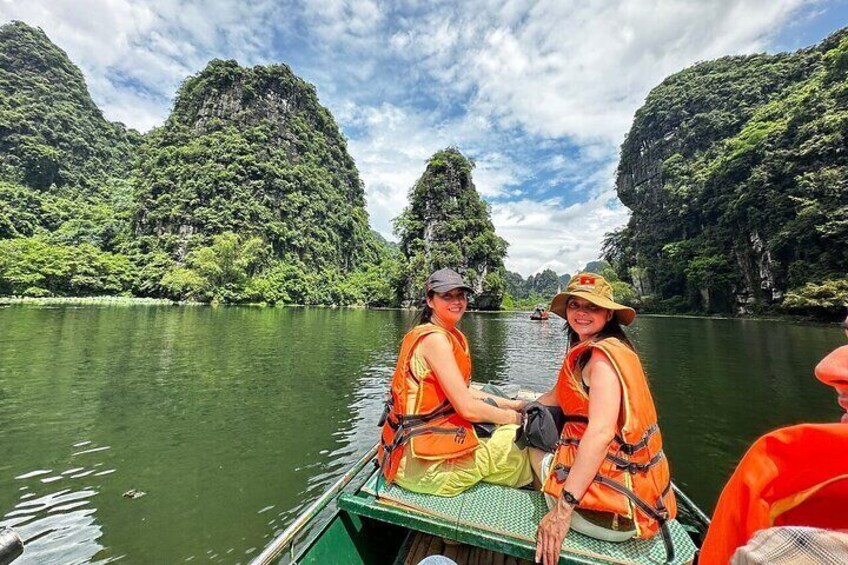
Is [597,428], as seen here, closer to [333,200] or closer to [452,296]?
[452,296]

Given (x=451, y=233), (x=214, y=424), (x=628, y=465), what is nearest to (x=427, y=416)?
(x=628, y=465)

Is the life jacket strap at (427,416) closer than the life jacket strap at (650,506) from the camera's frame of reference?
No

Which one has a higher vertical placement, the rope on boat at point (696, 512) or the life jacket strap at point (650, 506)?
the life jacket strap at point (650, 506)

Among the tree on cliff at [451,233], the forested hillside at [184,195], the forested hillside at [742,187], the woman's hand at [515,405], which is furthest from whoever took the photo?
the tree on cliff at [451,233]

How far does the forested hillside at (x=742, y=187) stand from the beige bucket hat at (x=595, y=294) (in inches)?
1451

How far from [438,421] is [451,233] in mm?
57930

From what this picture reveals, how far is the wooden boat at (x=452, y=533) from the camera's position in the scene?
2277 millimetres

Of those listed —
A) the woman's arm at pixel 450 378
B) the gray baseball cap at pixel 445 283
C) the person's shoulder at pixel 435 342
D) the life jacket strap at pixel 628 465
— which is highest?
Answer: the gray baseball cap at pixel 445 283

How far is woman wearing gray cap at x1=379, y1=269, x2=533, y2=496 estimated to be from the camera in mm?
2723

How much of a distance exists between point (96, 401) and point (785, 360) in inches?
834

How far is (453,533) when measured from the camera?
247cm

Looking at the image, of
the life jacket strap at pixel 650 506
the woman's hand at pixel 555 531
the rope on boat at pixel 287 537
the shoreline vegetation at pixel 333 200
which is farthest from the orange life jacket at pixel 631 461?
the shoreline vegetation at pixel 333 200

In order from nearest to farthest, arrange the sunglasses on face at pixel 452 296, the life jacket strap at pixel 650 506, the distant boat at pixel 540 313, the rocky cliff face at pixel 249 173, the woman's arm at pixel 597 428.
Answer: the woman's arm at pixel 597 428
the life jacket strap at pixel 650 506
the sunglasses on face at pixel 452 296
the distant boat at pixel 540 313
the rocky cliff face at pixel 249 173

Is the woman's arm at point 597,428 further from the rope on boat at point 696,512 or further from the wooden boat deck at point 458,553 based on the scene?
the rope on boat at point 696,512
